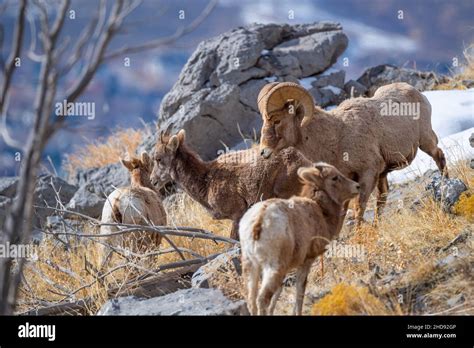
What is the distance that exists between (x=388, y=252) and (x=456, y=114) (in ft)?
20.3

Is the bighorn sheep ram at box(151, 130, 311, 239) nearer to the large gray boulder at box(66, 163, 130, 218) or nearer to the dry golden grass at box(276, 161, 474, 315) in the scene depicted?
the dry golden grass at box(276, 161, 474, 315)

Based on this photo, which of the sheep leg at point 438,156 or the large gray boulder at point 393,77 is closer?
the sheep leg at point 438,156

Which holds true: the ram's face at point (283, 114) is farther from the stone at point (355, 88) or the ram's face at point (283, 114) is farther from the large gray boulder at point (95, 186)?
the stone at point (355, 88)

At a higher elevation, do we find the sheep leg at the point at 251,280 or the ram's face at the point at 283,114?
the ram's face at the point at 283,114

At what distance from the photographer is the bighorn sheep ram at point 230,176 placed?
10.1 meters

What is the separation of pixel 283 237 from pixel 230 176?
11.7 ft

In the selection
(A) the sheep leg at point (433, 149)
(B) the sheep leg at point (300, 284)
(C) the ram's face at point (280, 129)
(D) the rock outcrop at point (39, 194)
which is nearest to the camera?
(B) the sheep leg at point (300, 284)

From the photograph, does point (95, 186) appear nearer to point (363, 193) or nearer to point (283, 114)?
point (283, 114)

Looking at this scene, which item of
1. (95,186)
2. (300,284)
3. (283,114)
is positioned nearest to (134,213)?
(283,114)

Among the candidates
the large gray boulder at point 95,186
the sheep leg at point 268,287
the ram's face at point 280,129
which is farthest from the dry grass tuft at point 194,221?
the sheep leg at point 268,287

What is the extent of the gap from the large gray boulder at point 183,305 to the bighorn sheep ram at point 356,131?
2783 mm
